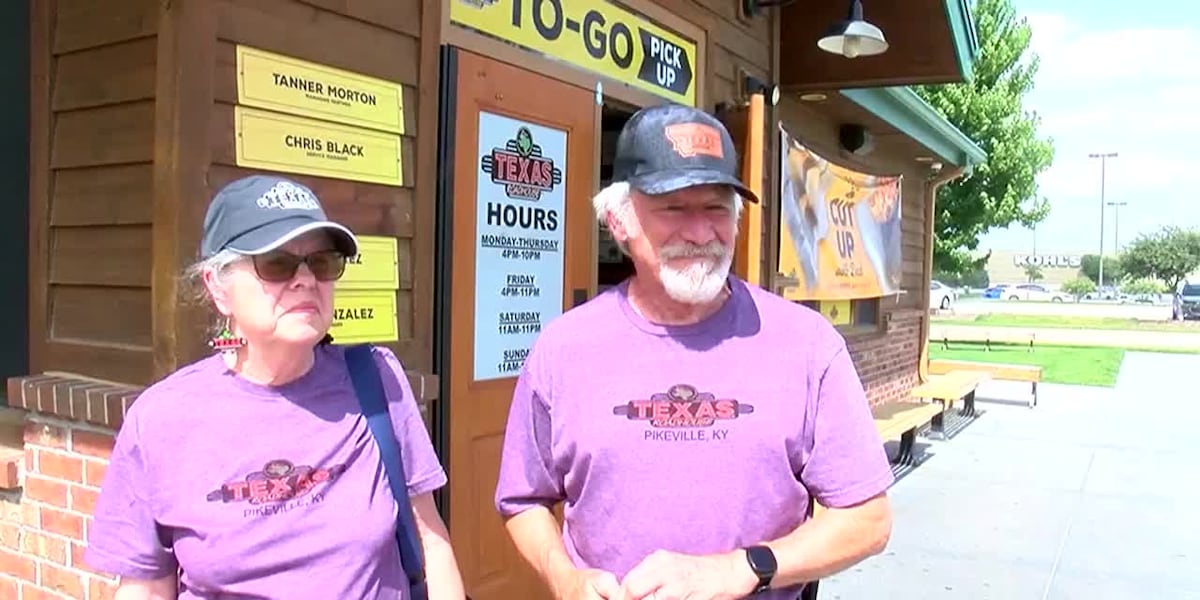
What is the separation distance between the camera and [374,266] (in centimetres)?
299

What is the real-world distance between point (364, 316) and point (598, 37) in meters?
1.84

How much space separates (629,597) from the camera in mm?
1671

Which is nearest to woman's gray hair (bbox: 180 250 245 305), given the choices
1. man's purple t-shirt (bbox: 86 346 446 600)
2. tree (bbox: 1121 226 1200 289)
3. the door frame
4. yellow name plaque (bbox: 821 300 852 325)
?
man's purple t-shirt (bbox: 86 346 446 600)

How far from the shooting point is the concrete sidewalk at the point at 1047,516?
5.03 metres

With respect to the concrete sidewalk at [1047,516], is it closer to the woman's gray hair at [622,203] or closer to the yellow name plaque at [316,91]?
the yellow name plaque at [316,91]

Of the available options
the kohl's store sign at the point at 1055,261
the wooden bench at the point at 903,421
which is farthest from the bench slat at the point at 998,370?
the kohl's store sign at the point at 1055,261

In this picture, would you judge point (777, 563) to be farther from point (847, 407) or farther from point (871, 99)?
point (871, 99)

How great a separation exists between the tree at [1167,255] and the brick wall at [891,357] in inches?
2330

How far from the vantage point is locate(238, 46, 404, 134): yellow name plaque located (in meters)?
2.61

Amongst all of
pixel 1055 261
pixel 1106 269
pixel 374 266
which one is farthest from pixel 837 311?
pixel 1055 261

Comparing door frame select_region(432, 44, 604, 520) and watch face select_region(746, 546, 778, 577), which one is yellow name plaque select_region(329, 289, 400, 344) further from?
watch face select_region(746, 546, 778, 577)

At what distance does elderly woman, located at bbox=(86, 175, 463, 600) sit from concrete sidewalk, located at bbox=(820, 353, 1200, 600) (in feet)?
11.9

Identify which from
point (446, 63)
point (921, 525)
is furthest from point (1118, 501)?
point (446, 63)

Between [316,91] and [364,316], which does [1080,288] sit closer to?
[364,316]
